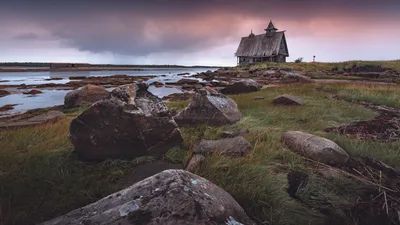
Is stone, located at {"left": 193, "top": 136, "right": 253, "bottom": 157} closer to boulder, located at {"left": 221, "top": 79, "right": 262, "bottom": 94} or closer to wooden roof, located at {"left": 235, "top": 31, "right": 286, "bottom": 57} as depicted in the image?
boulder, located at {"left": 221, "top": 79, "right": 262, "bottom": 94}

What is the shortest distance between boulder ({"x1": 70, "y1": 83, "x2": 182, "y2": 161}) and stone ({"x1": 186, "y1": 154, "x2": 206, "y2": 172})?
920 millimetres

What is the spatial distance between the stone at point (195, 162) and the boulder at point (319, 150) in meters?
1.68

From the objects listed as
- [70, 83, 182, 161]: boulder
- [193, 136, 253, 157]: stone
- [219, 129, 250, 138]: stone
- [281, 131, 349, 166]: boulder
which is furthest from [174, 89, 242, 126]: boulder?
[281, 131, 349, 166]: boulder

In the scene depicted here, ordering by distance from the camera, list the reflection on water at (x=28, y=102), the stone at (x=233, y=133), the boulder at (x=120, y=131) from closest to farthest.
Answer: the boulder at (x=120, y=131)
the stone at (x=233, y=133)
the reflection on water at (x=28, y=102)

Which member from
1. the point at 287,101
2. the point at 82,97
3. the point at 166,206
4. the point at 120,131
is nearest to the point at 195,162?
the point at 166,206

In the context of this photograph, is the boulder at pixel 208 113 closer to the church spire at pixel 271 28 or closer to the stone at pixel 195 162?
the stone at pixel 195 162

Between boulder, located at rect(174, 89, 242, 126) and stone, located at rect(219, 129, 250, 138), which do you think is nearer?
stone, located at rect(219, 129, 250, 138)

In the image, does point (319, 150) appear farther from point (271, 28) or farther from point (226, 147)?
point (271, 28)

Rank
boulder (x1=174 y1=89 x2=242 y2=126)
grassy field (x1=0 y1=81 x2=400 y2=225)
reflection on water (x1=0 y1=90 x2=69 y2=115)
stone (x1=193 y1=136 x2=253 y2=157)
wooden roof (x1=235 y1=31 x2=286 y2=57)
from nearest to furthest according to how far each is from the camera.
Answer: grassy field (x1=0 y1=81 x2=400 y2=225)
stone (x1=193 y1=136 x2=253 y2=157)
boulder (x1=174 y1=89 x2=242 y2=126)
reflection on water (x1=0 y1=90 x2=69 y2=115)
wooden roof (x1=235 y1=31 x2=286 y2=57)

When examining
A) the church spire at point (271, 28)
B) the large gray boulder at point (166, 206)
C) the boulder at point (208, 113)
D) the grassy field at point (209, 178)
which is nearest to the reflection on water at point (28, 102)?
the grassy field at point (209, 178)

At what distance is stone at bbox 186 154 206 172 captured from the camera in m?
3.55

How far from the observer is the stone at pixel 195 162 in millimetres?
3546

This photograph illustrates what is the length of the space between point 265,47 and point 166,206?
57256mm

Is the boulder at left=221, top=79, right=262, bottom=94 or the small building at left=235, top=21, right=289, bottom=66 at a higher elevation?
the small building at left=235, top=21, right=289, bottom=66
